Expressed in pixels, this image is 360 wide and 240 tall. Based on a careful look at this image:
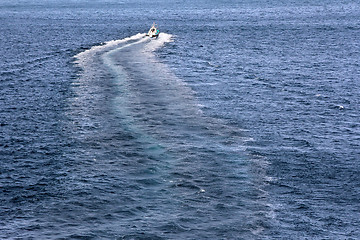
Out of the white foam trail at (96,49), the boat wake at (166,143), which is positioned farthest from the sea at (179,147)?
the white foam trail at (96,49)

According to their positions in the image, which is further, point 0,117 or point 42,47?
point 42,47

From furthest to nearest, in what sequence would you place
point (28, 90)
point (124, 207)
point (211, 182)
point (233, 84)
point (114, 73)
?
point (114, 73)
point (233, 84)
point (28, 90)
point (211, 182)
point (124, 207)

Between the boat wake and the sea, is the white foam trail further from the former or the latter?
the boat wake

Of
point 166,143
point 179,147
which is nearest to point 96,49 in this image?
point 166,143

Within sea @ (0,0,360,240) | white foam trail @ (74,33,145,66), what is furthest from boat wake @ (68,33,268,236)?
white foam trail @ (74,33,145,66)

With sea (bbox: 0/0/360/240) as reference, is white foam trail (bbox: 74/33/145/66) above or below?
above

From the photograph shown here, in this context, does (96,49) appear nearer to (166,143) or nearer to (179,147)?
(166,143)

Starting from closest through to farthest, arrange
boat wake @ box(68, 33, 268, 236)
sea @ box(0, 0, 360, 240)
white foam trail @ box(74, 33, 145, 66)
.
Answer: sea @ box(0, 0, 360, 240) → boat wake @ box(68, 33, 268, 236) → white foam trail @ box(74, 33, 145, 66)

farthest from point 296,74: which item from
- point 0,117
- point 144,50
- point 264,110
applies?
point 0,117

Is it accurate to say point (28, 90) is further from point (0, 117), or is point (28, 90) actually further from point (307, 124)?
point (307, 124)
